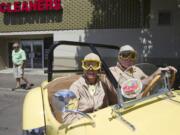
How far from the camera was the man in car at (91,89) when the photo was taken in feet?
14.1

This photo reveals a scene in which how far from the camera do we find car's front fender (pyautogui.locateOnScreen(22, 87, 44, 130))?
4.45 metres

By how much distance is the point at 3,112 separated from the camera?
1097 cm

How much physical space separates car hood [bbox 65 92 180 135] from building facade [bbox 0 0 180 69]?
13.8 m

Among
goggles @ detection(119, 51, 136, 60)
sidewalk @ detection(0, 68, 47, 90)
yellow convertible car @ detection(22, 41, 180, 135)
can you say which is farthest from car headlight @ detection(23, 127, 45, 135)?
sidewalk @ detection(0, 68, 47, 90)

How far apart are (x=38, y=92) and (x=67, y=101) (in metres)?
1.44

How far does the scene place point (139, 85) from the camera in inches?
147

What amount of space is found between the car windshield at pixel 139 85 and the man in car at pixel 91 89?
0.42 m

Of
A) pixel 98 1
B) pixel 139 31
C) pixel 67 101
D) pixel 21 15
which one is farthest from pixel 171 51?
pixel 67 101

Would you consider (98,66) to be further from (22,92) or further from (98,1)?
(98,1)

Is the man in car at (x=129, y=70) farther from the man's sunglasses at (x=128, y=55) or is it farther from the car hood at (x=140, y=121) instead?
the car hood at (x=140, y=121)

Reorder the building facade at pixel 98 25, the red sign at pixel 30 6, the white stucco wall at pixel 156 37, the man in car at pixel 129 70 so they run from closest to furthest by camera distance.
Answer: the man in car at pixel 129 70, the white stucco wall at pixel 156 37, the building facade at pixel 98 25, the red sign at pixel 30 6

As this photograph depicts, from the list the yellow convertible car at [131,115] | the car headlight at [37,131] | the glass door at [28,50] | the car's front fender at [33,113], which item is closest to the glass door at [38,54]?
the glass door at [28,50]

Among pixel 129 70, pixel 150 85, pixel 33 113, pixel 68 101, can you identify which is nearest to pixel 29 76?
pixel 33 113

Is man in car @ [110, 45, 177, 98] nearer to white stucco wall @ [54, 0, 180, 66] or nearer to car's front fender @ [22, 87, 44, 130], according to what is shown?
car's front fender @ [22, 87, 44, 130]
